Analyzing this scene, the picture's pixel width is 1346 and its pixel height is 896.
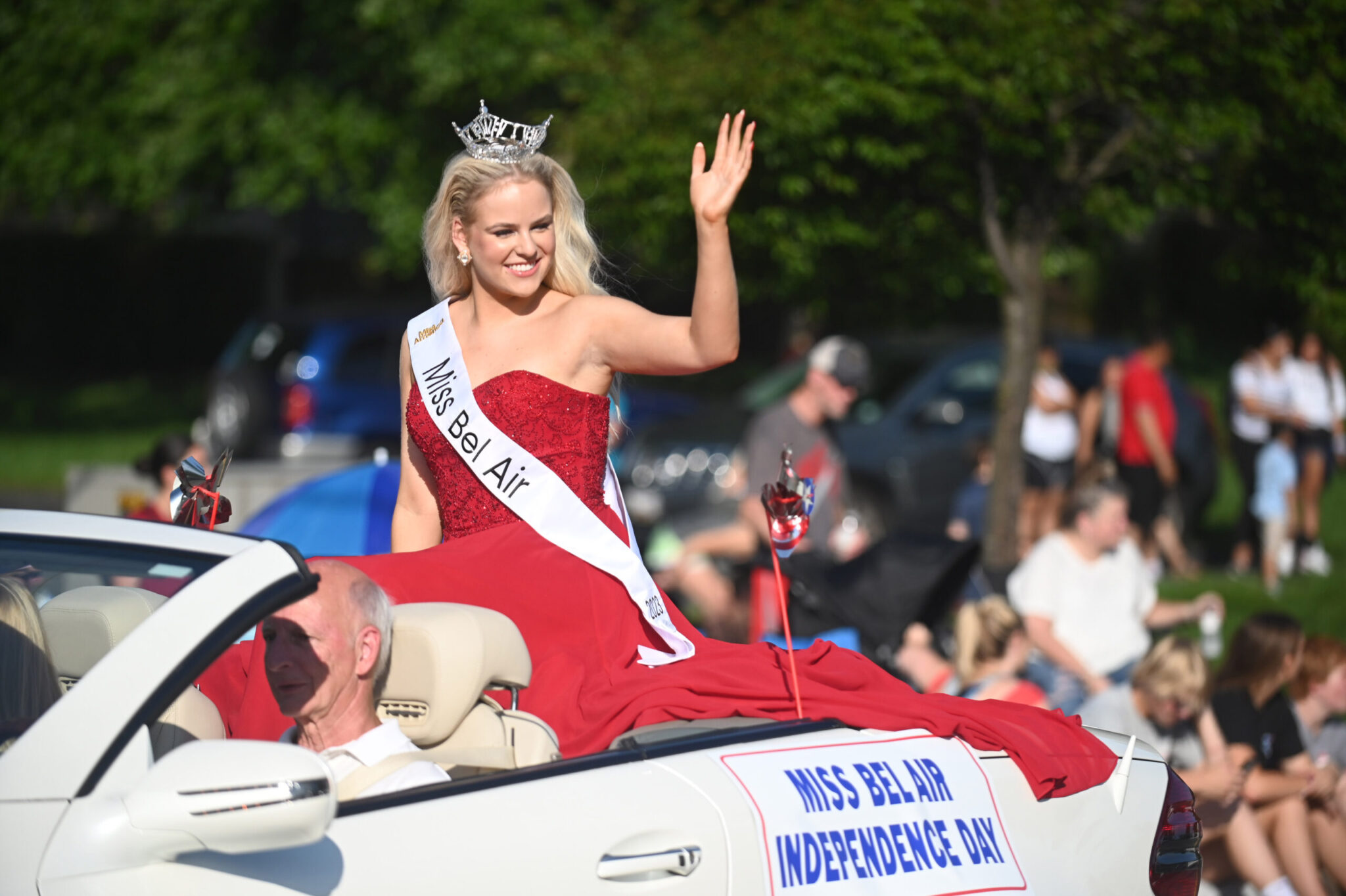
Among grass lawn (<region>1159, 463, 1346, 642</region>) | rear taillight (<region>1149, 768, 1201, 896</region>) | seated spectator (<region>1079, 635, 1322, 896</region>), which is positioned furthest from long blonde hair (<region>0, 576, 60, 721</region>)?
grass lawn (<region>1159, 463, 1346, 642</region>)

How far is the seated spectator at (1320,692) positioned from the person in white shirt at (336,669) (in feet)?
13.2

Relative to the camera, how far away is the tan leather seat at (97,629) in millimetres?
2684

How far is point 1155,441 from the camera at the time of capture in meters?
11.8

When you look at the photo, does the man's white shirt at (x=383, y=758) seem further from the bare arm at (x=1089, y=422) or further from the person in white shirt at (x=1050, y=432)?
the bare arm at (x=1089, y=422)

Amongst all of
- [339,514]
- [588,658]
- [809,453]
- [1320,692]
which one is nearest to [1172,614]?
[1320,692]

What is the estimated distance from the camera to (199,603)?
256cm

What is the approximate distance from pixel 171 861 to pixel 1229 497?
50.7 feet

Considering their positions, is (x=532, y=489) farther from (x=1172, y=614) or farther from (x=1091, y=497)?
(x=1172, y=614)

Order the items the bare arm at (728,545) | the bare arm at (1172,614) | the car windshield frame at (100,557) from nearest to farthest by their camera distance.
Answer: the car windshield frame at (100,557)
the bare arm at (1172,614)
the bare arm at (728,545)

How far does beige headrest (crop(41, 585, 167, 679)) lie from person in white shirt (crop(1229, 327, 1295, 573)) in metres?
10.6

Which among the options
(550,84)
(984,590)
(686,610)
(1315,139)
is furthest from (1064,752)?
(550,84)

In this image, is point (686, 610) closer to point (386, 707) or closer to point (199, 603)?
point (386, 707)

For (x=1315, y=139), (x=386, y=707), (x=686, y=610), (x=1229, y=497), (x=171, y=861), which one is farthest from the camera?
(x=1229, y=497)

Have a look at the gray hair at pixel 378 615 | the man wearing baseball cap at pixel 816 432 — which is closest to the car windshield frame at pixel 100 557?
the gray hair at pixel 378 615
